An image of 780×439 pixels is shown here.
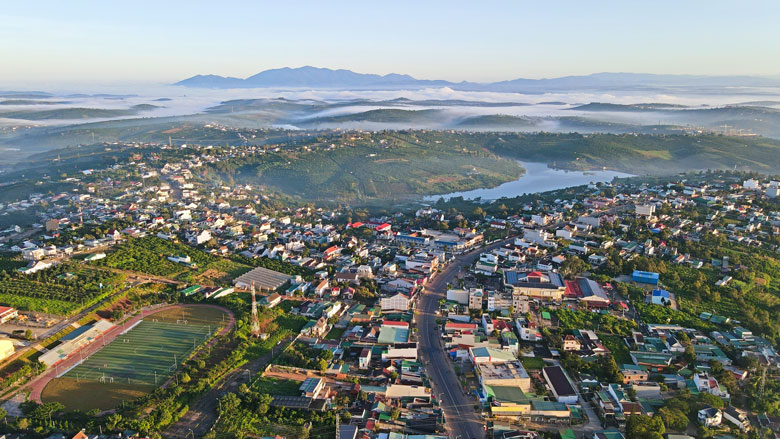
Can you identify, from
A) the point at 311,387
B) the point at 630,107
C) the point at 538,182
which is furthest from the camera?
the point at 630,107

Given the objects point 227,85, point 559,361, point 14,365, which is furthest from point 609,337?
point 227,85

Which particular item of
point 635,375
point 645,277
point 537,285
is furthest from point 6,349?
point 645,277

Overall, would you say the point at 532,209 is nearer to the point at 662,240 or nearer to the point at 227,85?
the point at 662,240

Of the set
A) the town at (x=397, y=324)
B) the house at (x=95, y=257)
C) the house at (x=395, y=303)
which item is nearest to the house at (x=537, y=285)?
the town at (x=397, y=324)

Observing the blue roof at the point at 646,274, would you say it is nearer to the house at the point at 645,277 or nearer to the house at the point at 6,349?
the house at the point at 645,277

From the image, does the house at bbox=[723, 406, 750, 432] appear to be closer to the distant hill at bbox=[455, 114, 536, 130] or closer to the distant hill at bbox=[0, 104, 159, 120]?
the distant hill at bbox=[455, 114, 536, 130]

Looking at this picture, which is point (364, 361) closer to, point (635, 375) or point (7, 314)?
point (635, 375)
